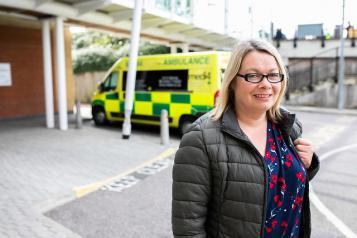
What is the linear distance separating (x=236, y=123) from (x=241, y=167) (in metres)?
0.22

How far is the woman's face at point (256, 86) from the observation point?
169 cm

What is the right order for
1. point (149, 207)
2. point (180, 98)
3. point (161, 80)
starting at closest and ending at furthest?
1. point (149, 207)
2. point (180, 98)
3. point (161, 80)

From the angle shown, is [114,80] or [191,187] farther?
[114,80]

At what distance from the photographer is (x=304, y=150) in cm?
189

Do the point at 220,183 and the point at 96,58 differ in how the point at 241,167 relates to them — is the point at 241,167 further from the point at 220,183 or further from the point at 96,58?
the point at 96,58

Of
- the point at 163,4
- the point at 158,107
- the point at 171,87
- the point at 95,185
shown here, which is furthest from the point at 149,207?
the point at 163,4

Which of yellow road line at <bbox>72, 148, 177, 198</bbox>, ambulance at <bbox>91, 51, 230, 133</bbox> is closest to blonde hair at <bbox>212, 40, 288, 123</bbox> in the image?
yellow road line at <bbox>72, 148, 177, 198</bbox>

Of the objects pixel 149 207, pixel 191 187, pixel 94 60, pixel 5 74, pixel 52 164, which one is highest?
pixel 94 60

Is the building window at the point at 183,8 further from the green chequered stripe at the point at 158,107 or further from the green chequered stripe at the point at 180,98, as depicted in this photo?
the green chequered stripe at the point at 180,98

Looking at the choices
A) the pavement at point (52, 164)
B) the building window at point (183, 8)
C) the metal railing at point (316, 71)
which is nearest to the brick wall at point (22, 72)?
the pavement at point (52, 164)

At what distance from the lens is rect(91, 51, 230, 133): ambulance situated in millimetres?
9172

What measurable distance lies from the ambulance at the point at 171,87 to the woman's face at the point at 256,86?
7181mm

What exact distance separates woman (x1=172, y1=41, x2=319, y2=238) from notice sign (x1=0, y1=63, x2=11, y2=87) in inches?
496

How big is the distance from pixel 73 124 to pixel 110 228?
8537 mm
